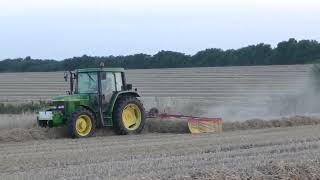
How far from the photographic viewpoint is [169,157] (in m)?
11.2

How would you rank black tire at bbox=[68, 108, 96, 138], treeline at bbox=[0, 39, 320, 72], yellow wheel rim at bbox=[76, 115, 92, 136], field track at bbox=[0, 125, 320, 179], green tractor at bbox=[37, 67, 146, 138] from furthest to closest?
1. treeline at bbox=[0, 39, 320, 72]
2. green tractor at bbox=[37, 67, 146, 138]
3. yellow wheel rim at bbox=[76, 115, 92, 136]
4. black tire at bbox=[68, 108, 96, 138]
5. field track at bbox=[0, 125, 320, 179]

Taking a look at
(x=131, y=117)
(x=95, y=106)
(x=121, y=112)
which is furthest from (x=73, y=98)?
(x=131, y=117)

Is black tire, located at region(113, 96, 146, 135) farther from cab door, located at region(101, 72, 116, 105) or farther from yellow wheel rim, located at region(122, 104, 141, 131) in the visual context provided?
cab door, located at region(101, 72, 116, 105)

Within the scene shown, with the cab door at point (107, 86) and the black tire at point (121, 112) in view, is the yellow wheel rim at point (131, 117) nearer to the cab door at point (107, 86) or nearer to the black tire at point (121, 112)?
the black tire at point (121, 112)

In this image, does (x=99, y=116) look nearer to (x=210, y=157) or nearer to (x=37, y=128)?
(x=37, y=128)

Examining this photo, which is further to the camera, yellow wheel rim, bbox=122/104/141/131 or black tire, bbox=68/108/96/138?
yellow wheel rim, bbox=122/104/141/131

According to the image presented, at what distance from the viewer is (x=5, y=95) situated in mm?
43844

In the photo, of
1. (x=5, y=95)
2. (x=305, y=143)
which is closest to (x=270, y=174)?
(x=305, y=143)

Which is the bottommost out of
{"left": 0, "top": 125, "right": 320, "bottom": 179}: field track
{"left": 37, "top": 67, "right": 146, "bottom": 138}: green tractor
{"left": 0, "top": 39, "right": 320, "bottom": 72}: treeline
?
{"left": 0, "top": 125, "right": 320, "bottom": 179}: field track

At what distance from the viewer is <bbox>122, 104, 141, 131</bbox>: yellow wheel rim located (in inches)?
688

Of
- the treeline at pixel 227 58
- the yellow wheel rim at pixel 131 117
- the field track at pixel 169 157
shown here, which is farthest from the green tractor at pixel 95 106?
the treeline at pixel 227 58

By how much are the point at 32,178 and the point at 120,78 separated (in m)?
8.81

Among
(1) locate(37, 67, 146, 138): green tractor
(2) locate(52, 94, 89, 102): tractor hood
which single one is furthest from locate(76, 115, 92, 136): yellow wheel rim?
(2) locate(52, 94, 89, 102): tractor hood

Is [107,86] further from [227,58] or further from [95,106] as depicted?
[227,58]
